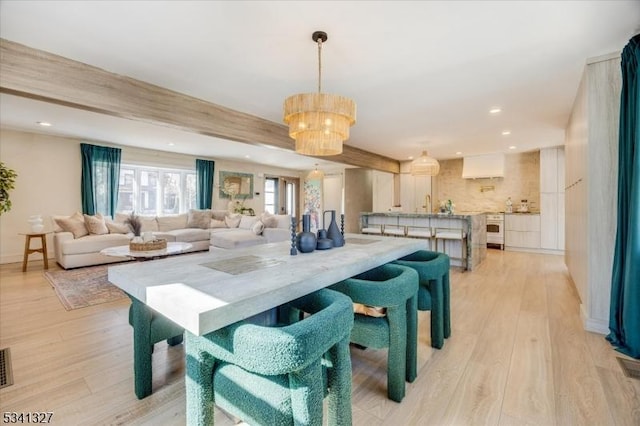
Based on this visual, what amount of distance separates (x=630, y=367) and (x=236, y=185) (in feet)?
27.9

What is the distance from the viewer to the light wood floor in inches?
61.5

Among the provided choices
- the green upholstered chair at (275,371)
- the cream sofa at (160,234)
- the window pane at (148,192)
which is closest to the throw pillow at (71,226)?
the cream sofa at (160,234)

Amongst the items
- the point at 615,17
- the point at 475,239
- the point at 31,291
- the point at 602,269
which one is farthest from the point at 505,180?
the point at 31,291

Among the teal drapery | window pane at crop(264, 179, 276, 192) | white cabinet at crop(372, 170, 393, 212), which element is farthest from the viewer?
window pane at crop(264, 179, 276, 192)

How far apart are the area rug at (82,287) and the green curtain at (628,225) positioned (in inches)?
197

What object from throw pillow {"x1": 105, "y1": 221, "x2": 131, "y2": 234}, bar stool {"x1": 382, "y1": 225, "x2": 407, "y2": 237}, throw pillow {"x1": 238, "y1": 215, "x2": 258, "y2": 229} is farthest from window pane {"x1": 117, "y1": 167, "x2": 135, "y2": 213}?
bar stool {"x1": 382, "y1": 225, "x2": 407, "y2": 237}

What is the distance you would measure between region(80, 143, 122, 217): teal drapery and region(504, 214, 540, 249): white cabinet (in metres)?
9.23

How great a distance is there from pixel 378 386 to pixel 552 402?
1.00 m

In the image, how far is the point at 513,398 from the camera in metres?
1.68

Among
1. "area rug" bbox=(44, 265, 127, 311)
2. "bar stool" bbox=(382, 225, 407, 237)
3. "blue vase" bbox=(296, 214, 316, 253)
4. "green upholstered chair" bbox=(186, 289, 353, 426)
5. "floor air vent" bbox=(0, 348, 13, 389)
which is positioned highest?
"blue vase" bbox=(296, 214, 316, 253)

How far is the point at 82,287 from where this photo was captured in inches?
150

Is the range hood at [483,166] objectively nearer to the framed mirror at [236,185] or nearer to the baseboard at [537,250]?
the baseboard at [537,250]

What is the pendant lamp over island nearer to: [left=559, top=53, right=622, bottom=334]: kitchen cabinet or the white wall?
[left=559, top=53, right=622, bottom=334]: kitchen cabinet

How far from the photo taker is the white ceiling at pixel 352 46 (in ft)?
6.11
